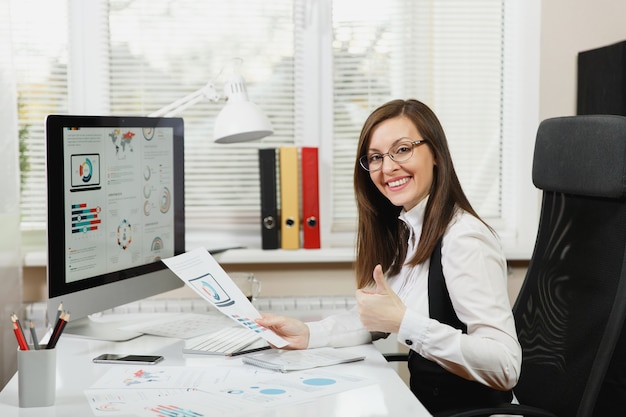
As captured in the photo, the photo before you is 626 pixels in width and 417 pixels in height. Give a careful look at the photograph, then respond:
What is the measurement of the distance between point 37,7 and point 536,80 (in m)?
1.82

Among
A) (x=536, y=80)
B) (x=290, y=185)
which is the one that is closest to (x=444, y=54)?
(x=536, y=80)

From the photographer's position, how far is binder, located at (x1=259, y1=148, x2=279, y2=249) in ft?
8.89

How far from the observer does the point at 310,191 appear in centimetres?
277

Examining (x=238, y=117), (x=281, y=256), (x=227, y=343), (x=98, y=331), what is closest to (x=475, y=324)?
(x=227, y=343)

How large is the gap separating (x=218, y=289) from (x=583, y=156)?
856mm

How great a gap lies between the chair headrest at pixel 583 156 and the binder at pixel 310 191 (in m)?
0.97

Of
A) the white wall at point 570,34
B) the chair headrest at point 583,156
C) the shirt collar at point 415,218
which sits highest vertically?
the white wall at point 570,34

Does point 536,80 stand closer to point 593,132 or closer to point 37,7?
point 593,132

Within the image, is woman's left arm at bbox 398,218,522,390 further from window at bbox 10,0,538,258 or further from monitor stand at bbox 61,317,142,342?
window at bbox 10,0,538,258

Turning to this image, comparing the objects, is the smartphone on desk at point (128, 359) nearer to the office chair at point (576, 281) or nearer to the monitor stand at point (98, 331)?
the monitor stand at point (98, 331)

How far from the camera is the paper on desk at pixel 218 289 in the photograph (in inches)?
66.0

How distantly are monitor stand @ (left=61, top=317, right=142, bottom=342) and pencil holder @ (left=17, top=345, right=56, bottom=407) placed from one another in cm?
52

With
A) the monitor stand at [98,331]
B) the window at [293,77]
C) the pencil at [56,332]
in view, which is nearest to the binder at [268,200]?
the window at [293,77]

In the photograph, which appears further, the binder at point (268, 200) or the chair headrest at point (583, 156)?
the binder at point (268, 200)
